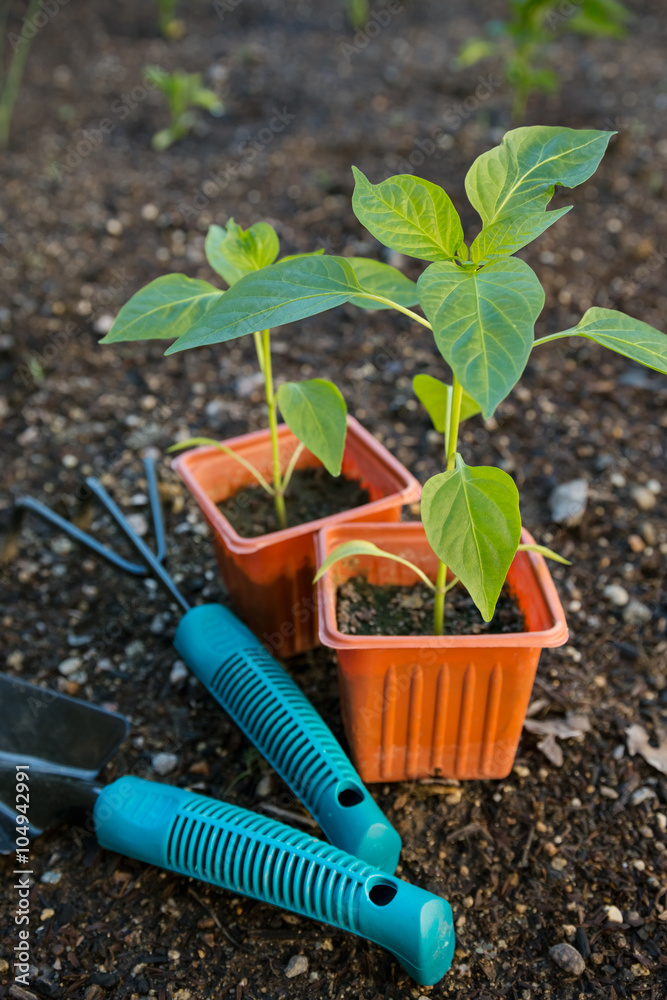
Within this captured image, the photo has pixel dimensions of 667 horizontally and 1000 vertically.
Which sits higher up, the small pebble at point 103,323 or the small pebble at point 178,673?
the small pebble at point 103,323

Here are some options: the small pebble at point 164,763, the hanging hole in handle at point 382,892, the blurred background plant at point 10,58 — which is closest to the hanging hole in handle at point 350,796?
the hanging hole in handle at point 382,892

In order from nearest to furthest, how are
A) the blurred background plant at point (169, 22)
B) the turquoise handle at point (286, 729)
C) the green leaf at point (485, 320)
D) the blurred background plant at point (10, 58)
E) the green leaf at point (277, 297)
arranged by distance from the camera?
the green leaf at point (485, 320)
the green leaf at point (277, 297)
the turquoise handle at point (286, 729)
the blurred background plant at point (10, 58)
the blurred background plant at point (169, 22)

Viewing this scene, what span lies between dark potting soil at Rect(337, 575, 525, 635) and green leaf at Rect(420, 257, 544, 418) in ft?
1.88

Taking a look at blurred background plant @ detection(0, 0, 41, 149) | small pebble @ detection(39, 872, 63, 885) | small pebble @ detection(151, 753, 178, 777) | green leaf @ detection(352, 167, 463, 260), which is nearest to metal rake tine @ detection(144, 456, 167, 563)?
small pebble @ detection(151, 753, 178, 777)

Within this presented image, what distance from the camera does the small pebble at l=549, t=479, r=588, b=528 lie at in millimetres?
1810

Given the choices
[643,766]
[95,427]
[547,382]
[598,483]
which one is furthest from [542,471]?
[95,427]

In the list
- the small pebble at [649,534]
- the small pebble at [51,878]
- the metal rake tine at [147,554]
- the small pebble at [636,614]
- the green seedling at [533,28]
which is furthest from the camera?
the green seedling at [533,28]

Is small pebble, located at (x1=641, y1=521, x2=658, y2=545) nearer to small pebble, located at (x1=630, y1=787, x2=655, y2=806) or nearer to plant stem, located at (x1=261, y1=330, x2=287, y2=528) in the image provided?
small pebble, located at (x1=630, y1=787, x2=655, y2=806)

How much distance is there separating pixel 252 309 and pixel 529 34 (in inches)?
94.4

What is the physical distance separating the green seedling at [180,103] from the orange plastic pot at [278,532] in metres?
2.02

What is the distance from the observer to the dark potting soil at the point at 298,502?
4.98 ft

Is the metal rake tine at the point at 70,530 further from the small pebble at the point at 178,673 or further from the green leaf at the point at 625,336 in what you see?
the green leaf at the point at 625,336

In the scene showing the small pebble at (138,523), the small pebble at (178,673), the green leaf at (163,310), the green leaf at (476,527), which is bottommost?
the small pebble at (178,673)

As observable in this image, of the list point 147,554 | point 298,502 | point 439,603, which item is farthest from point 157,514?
point 439,603
